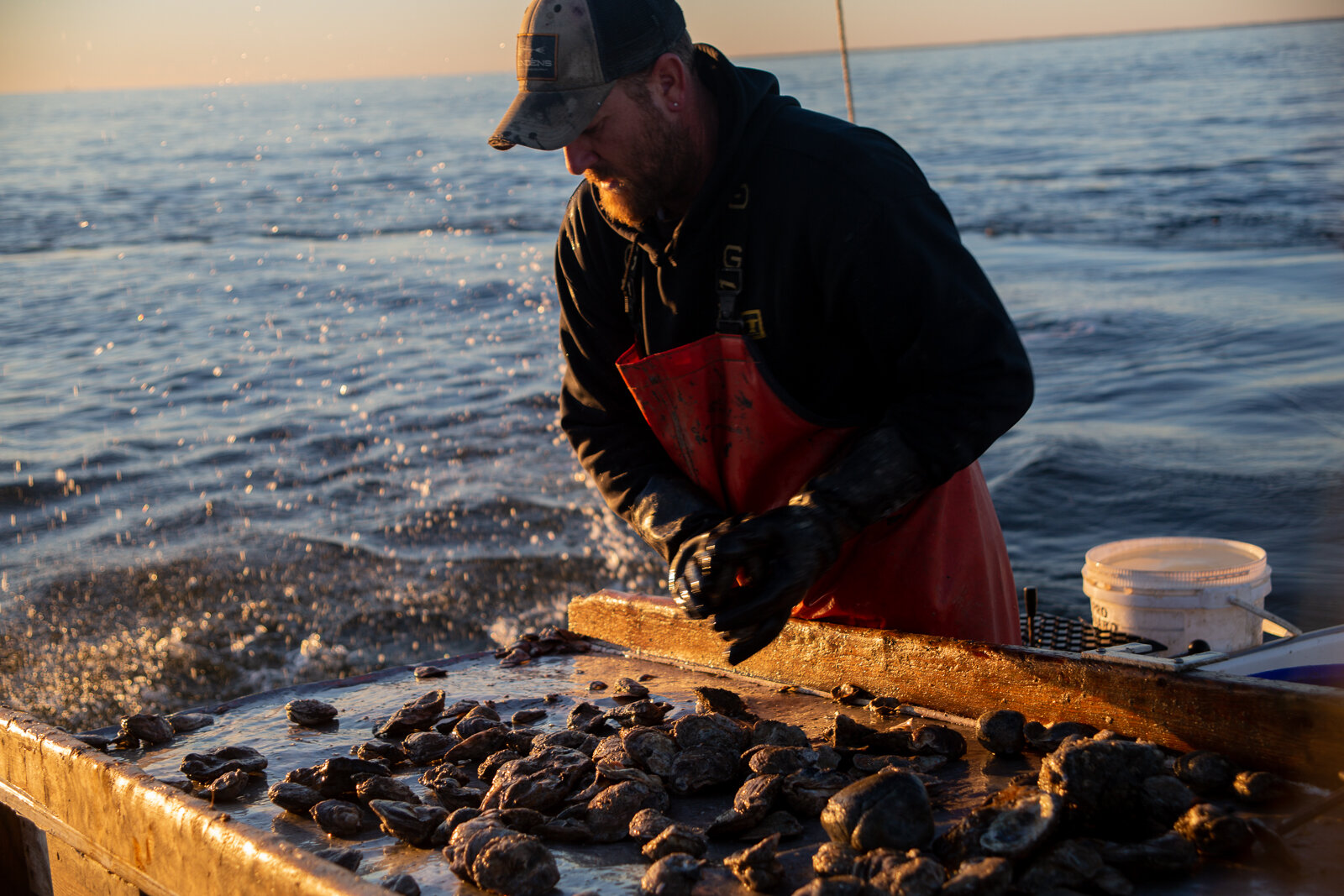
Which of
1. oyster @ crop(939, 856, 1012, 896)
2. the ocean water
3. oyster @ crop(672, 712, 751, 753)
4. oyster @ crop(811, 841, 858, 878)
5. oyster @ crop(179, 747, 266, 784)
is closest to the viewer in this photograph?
oyster @ crop(939, 856, 1012, 896)

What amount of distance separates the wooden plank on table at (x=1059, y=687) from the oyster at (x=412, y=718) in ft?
2.00

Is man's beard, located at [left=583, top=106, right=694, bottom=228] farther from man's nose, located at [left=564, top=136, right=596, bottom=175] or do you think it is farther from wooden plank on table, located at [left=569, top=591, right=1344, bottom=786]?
wooden plank on table, located at [left=569, top=591, right=1344, bottom=786]

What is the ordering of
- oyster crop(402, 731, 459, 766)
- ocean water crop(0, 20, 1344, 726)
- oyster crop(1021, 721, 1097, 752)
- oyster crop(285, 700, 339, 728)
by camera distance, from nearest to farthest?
oyster crop(1021, 721, 1097, 752) → oyster crop(402, 731, 459, 766) → oyster crop(285, 700, 339, 728) → ocean water crop(0, 20, 1344, 726)

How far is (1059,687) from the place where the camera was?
6.32ft

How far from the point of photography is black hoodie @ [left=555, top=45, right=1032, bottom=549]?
2072 millimetres

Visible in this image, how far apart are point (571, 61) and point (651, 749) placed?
1.27 meters

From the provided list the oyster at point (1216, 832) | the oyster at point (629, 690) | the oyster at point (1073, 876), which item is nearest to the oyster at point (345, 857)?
the oyster at point (629, 690)

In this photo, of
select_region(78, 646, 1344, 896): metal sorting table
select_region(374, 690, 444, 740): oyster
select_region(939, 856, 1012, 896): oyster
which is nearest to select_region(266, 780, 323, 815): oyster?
select_region(78, 646, 1344, 896): metal sorting table

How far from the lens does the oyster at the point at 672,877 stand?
4.86 ft

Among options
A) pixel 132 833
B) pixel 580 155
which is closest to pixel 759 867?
pixel 132 833

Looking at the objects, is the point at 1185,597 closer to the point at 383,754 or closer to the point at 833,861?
the point at 833,861

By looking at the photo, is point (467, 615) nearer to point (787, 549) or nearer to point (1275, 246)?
point (787, 549)

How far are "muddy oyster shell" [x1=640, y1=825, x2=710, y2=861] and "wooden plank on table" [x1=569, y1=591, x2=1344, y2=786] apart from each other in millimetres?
669

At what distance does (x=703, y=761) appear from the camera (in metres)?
1.87
